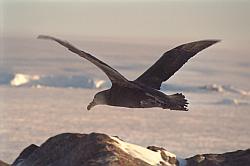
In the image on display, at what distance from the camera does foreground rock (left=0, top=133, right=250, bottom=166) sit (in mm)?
13000

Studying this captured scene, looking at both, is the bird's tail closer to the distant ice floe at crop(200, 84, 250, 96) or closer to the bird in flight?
the bird in flight

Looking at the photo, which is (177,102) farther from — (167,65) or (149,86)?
(167,65)

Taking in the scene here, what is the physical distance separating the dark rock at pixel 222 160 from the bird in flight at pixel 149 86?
3901 mm

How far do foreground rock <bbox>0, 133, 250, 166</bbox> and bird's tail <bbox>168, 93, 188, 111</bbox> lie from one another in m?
3.06

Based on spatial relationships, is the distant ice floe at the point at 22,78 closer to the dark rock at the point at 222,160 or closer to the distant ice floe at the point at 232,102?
the distant ice floe at the point at 232,102

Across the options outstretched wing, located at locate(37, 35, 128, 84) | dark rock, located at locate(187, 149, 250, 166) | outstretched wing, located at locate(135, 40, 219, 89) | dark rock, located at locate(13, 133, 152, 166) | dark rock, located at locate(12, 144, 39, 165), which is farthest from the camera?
dark rock, located at locate(12, 144, 39, 165)

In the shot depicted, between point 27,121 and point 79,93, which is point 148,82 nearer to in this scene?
point 27,121

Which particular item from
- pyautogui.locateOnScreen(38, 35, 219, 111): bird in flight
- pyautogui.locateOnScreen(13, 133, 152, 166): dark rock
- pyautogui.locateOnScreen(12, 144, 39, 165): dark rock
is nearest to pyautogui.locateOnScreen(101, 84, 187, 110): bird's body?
pyautogui.locateOnScreen(38, 35, 219, 111): bird in flight

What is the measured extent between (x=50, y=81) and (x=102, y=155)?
20909 millimetres

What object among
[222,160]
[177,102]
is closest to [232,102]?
[222,160]

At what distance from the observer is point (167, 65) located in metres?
11.3

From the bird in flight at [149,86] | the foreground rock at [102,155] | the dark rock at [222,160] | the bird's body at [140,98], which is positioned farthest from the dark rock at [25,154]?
the bird's body at [140,98]

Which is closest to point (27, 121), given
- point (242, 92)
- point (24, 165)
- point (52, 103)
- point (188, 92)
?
Result: point (52, 103)

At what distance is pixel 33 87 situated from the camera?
34.4 metres
